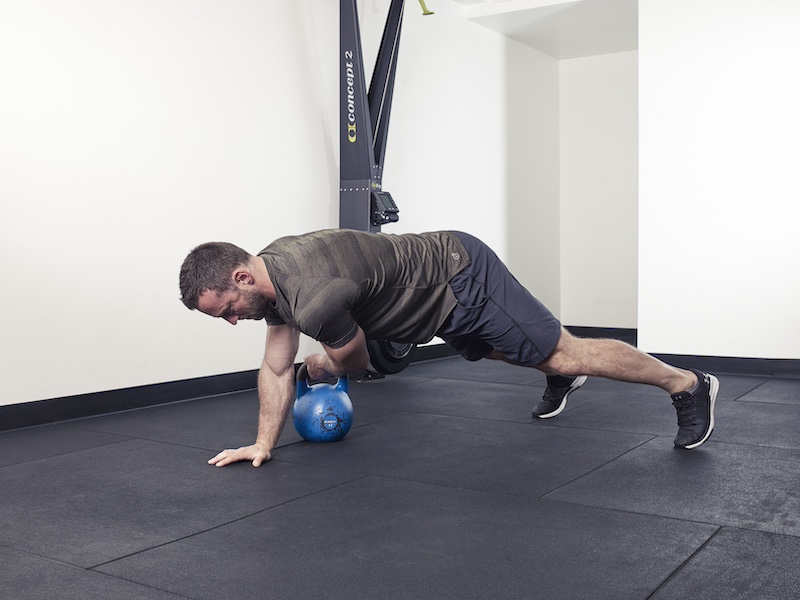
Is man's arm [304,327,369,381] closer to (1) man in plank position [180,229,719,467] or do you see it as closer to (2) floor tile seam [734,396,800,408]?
(1) man in plank position [180,229,719,467]

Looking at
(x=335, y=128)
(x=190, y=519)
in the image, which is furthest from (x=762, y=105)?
(x=190, y=519)

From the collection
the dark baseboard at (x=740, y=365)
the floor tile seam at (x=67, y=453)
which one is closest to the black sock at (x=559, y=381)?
the floor tile seam at (x=67, y=453)

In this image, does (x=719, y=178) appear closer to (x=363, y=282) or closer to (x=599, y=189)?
(x=599, y=189)

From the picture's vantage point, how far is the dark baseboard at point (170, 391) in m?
3.52

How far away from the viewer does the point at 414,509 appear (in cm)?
227

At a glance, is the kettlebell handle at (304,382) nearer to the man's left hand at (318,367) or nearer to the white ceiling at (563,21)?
the man's left hand at (318,367)

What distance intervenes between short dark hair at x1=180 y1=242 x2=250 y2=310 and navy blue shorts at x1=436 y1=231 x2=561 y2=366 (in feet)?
2.25

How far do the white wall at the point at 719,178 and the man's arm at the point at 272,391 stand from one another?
119 inches

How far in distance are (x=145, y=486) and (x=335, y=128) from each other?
2.88m

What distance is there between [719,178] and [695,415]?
2.43 m

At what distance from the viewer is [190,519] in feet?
7.27

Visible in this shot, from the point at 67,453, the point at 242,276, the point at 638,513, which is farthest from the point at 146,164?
the point at 638,513

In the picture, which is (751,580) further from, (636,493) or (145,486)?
(145,486)

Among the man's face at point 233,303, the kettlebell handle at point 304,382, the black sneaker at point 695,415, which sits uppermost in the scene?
the man's face at point 233,303
